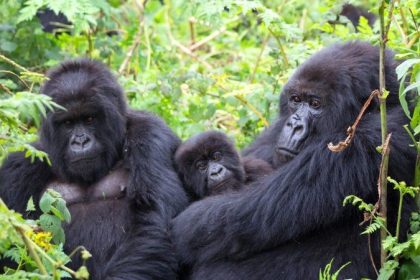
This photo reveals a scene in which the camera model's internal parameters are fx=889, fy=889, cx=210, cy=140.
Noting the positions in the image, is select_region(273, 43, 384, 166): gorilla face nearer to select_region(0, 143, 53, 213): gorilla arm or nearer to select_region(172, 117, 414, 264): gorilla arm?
select_region(172, 117, 414, 264): gorilla arm

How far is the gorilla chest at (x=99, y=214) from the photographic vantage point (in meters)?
4.87

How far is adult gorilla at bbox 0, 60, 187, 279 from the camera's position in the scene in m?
4.82

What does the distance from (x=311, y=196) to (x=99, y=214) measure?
1312 millimetres

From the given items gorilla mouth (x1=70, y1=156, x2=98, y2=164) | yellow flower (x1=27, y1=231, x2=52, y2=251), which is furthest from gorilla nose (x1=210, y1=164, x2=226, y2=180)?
yellow flower (x1=27, y1=231, x2=52, y2=251)

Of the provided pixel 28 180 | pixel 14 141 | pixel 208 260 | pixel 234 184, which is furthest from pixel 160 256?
pixel 14 141

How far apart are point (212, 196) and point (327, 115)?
753 mm

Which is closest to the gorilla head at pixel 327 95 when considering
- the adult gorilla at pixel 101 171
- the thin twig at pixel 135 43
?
the adult gorilla at pixel 101 171

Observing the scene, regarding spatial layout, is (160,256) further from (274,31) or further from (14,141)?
(274,31)

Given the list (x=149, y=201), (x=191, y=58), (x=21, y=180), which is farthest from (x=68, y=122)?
(x=191, y=58)

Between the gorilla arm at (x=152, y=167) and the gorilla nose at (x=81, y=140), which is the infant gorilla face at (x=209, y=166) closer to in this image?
the gorilla arm at (x=152, y=167)

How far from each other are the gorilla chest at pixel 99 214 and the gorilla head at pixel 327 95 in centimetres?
91

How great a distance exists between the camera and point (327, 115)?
4.56 m

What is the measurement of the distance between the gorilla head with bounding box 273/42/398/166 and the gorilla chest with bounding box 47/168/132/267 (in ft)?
2.99

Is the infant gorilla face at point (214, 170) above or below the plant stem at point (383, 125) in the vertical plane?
below
